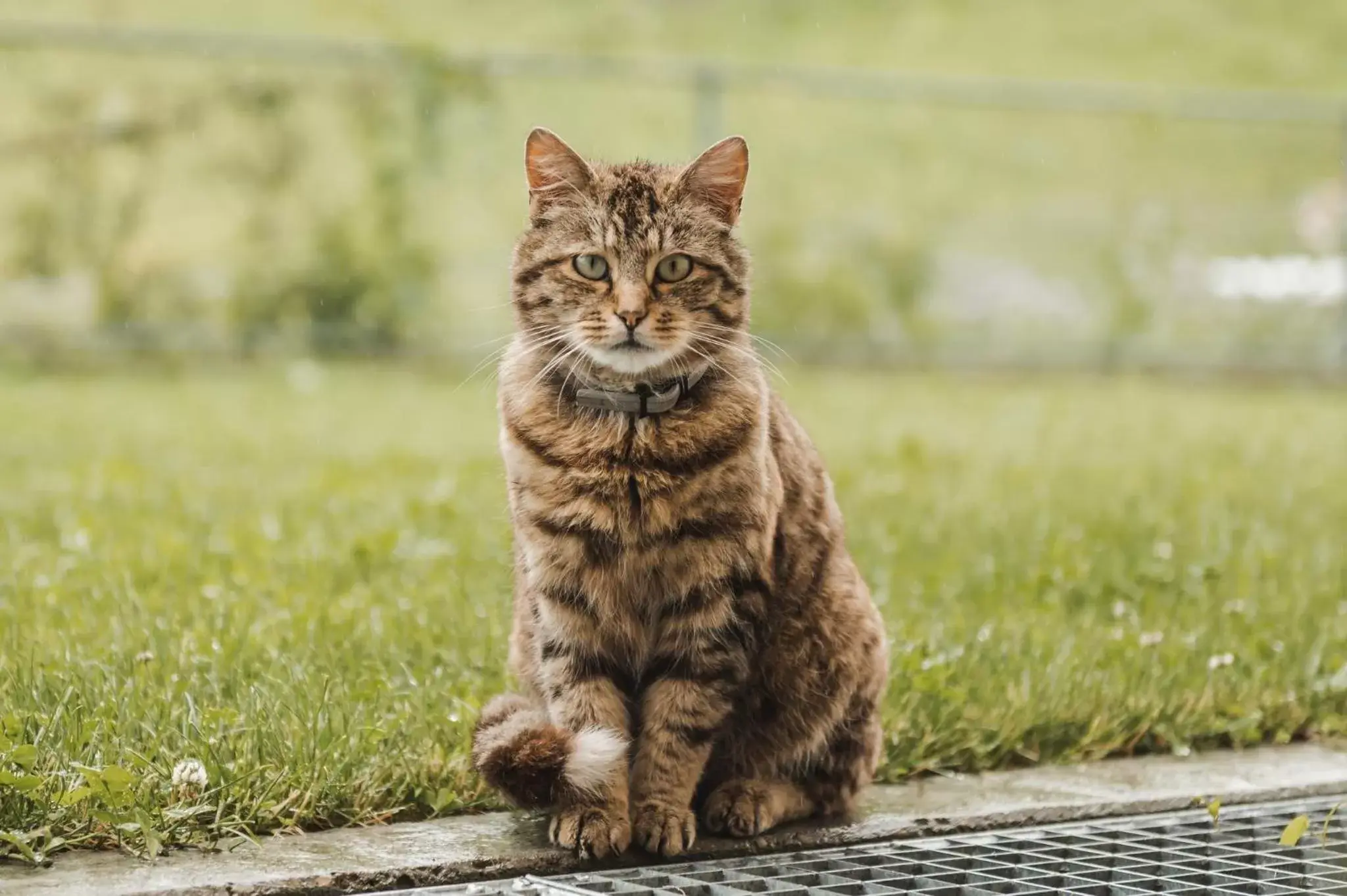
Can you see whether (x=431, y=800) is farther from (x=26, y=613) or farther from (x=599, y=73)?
→ (x=599, y=73)

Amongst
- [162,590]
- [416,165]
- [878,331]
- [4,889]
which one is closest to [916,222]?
[878,331]

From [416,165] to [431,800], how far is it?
8.30 m

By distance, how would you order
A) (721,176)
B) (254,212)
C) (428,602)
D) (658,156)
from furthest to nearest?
(658,156), (254,212), (428,602), (721,176)

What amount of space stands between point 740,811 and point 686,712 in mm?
232

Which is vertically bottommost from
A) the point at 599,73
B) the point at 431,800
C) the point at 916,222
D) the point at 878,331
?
the point at 431,800

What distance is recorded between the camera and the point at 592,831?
276 cm

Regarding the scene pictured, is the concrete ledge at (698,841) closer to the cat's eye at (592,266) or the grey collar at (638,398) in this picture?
the grey collar at (638,398)

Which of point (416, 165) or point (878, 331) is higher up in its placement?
point (416, 165)

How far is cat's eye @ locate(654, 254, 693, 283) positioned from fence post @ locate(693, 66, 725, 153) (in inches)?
325

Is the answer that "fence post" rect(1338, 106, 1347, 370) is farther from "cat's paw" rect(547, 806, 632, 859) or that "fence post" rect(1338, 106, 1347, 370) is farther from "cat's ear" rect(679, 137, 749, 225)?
"cat's paw" rect(547, 806, 632, 859)

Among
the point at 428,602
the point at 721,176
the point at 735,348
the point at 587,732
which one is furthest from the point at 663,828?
the point at 428,602

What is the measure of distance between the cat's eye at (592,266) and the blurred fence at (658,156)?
24.7ft

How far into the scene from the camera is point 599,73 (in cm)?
1080

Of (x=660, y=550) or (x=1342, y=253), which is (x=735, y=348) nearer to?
(x=660, y=550)
